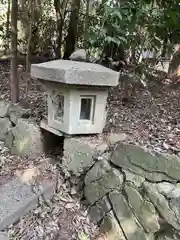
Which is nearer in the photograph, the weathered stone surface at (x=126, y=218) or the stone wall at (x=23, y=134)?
the weathered stone surface at (x=126, y=218)

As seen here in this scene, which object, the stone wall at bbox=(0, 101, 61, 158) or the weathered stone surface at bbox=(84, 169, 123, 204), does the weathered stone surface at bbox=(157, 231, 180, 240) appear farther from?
the stone wall at bbox=(0, 101, 61, 158)

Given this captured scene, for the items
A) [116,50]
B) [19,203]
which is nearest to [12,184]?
[19,203]

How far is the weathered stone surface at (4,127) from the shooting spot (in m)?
2.52

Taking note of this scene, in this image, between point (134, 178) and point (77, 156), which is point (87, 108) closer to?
point (77, 156)

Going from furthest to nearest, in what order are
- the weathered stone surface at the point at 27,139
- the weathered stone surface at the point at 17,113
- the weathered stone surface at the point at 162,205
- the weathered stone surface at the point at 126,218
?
the weathered stone surface at the point at 17,113
the weathered stone surface at the point at 27,139
the weathered stone surface at the point at 126,218
the weathered stone surface at the point at 162,205

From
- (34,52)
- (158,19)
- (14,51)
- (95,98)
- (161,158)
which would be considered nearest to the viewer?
(161,158)

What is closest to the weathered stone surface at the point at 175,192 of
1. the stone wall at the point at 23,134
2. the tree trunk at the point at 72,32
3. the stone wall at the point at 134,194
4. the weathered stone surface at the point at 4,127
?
the stone wall at the point at 134,194

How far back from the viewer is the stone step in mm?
1740

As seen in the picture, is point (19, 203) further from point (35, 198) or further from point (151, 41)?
point (151, 41)

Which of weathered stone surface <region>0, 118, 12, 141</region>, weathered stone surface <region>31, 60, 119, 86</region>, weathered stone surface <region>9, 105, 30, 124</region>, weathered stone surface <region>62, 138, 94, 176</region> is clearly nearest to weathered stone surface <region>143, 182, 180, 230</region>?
weathered stone surface <region>62, 138, 94, 176</region>

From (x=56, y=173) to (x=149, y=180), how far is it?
2.51 feet

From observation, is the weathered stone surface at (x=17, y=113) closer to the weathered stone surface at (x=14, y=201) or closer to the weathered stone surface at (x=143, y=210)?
the weathered stone surface at (x=14, y=201)

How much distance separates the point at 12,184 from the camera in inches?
78.6

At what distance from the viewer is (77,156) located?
6.56 feet
